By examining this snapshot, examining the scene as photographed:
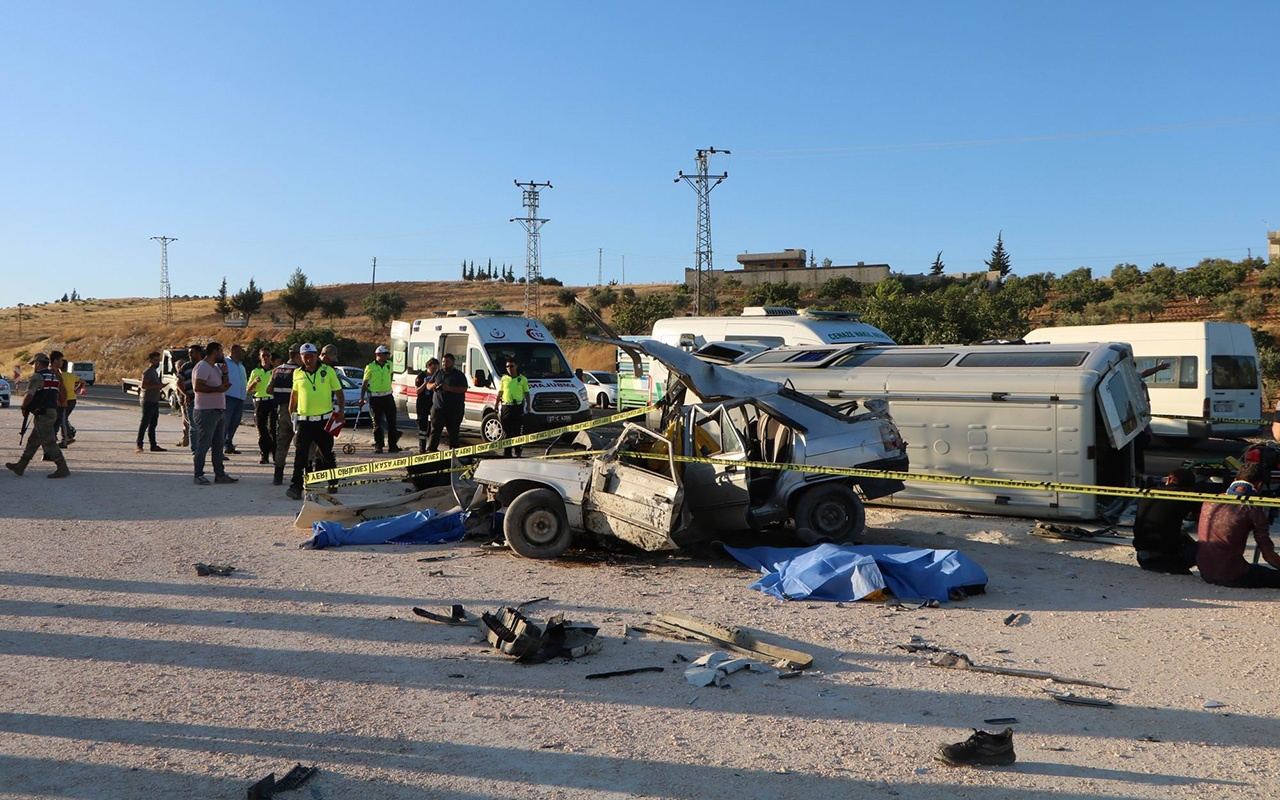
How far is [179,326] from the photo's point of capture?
262 feet

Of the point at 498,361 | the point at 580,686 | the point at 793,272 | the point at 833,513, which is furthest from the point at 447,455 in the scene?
the point at 793,272

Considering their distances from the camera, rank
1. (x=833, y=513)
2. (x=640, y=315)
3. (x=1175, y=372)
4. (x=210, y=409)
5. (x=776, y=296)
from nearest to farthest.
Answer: (x=833, y=513)
(x=210, y=409)
(x=1175, y=372)
(x=640, y=315)
(x=776, y=296)

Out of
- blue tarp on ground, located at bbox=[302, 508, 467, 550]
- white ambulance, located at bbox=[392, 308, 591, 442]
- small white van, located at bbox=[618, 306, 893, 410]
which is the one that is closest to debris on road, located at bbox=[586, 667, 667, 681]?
blue tarp on ground, located at bbox=[302, 508, 467, 550]

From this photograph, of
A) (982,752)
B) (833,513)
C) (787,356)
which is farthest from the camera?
(787,356)

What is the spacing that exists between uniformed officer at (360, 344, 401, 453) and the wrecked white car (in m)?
8.03

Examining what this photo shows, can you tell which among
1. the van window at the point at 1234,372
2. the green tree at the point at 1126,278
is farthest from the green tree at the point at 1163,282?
the van window at the point at 1234,372

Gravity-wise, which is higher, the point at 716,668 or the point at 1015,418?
the point at 1015,418

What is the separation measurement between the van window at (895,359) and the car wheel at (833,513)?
10.9 ft

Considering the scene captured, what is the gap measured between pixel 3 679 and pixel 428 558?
3.85 metres

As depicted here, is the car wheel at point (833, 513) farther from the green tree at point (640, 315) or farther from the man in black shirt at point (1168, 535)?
the green tree at point (640, 315)

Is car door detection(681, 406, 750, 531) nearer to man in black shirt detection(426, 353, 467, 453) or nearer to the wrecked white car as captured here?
the wrecked white car

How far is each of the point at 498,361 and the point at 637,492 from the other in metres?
10.9

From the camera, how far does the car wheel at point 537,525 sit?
30.3ft

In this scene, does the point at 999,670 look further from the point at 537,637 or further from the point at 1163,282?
the point at 1163,282
